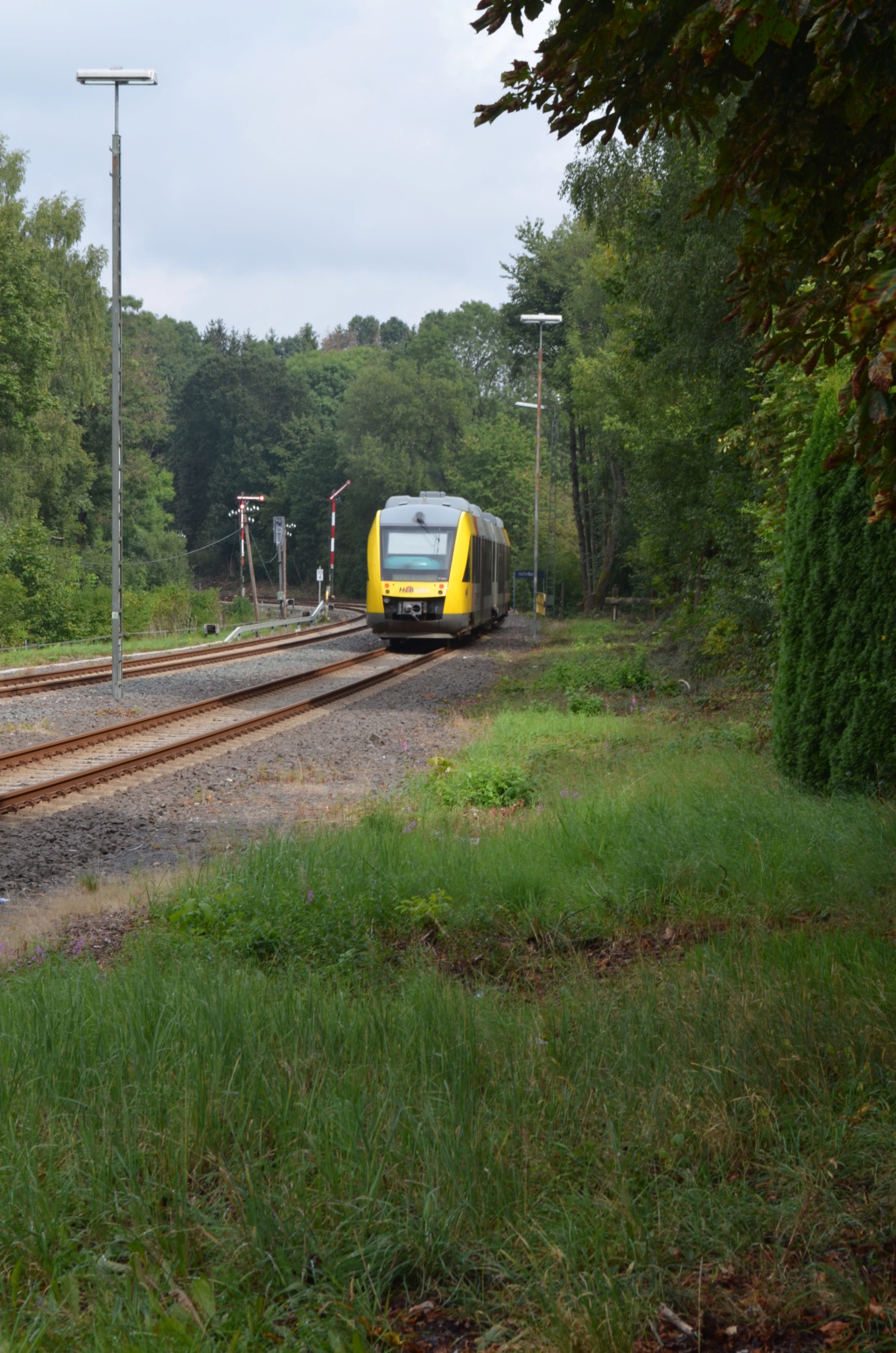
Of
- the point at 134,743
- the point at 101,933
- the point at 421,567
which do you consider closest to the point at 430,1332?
the point at 101,933

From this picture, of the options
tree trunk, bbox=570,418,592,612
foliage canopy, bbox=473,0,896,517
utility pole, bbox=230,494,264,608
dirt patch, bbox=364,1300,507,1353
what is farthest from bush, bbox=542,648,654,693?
tree trunk, bbox=570,418,592,612

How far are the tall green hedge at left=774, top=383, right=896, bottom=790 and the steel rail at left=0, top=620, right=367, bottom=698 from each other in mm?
14186

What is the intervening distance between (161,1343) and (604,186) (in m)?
18.7

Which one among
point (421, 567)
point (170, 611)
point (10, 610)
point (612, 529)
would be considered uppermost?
point (612, 529)

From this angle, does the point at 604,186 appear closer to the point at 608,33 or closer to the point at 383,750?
the point at 383,750

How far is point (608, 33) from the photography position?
15.2 ft

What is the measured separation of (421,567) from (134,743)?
15090 millimetres

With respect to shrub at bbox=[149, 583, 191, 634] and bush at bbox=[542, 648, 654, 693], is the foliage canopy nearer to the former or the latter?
bush at bbox=[542, 648, 654, 693]

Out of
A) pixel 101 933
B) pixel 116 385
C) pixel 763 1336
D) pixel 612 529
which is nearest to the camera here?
pixel 763 1336

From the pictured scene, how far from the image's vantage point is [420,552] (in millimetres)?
28875

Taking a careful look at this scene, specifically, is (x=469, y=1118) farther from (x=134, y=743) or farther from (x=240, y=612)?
(x=240, y=612)

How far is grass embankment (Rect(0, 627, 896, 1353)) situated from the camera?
2.69 meters

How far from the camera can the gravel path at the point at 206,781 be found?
8.95m

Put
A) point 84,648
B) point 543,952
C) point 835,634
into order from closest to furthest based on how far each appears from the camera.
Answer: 1. point 543,952
2. point 835,634
3. point 84,648
